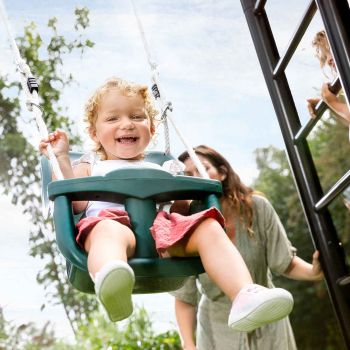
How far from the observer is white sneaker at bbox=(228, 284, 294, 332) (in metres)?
1.38

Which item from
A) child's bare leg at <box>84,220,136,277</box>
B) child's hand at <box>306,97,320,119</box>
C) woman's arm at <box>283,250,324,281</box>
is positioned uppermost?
child's hand at <box>306,97,320,119</box>

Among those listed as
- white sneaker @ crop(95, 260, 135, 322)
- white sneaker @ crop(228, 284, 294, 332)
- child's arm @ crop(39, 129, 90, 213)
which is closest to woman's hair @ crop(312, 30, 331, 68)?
A: child's arm @ crop(39, 129, 90, 213)

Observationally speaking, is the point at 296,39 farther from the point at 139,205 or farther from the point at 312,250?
the point at 312,250

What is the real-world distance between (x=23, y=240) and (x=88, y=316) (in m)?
0.76

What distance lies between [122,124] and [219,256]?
1.66 feet

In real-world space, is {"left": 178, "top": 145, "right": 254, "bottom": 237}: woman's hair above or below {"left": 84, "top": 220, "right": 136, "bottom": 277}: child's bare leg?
above

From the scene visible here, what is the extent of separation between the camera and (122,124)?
6.13 feet

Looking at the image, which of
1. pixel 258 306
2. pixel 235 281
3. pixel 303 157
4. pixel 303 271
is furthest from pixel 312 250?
pixel 258 306

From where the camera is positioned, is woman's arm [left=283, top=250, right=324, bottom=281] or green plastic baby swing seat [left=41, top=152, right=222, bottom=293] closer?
green plastic baby swing seat [left=41, top=152, right=222, bottom=293]

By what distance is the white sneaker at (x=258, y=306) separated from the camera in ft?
4.54

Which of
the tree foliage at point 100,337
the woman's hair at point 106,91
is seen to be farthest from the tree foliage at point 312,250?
the woman's hair at point 106,91

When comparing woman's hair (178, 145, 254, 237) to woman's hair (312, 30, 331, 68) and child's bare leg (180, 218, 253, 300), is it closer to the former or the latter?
woman's hair (312, 30, 331, 68)

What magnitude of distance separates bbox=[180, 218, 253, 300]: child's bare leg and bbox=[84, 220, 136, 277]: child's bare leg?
0.15 metres

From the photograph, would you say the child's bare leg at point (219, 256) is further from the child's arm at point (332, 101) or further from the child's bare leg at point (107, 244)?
the child's arm at point (332, 101)
